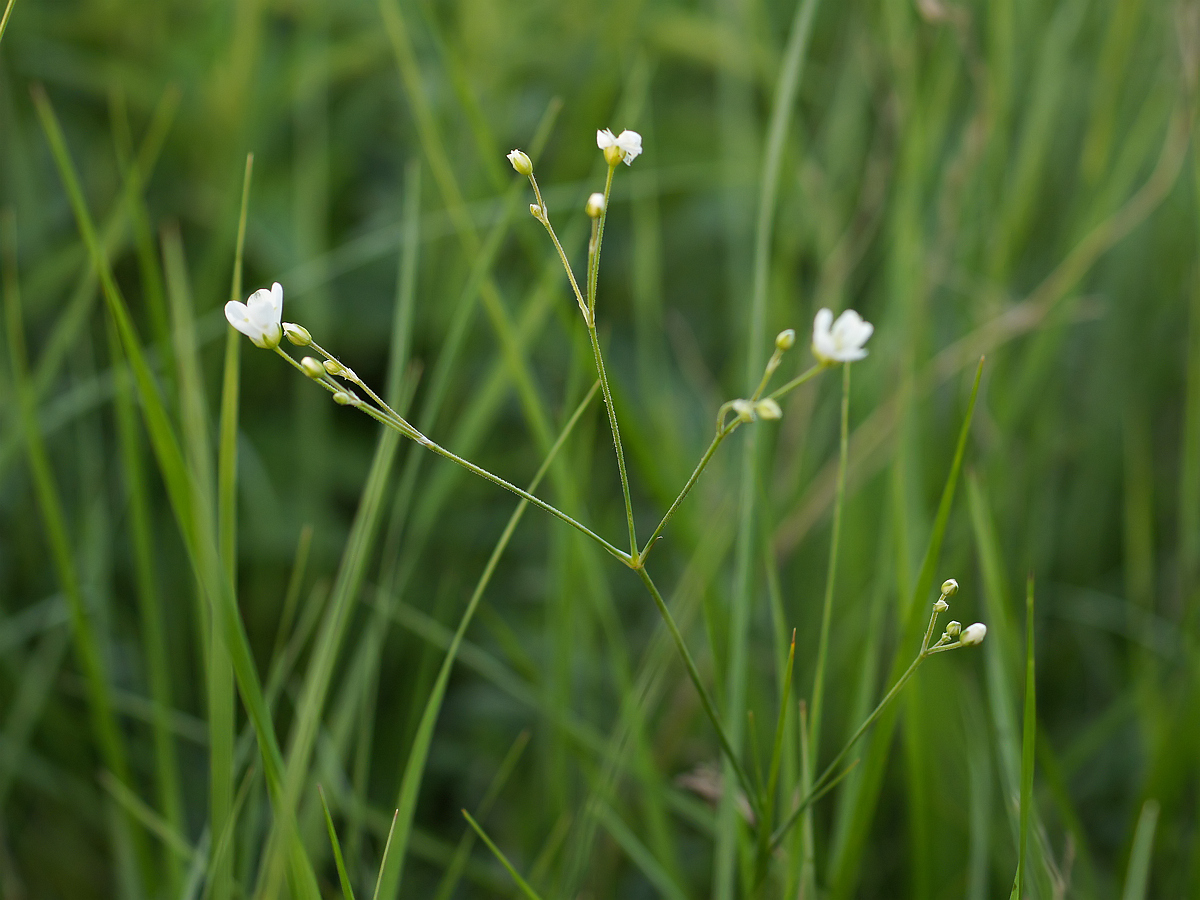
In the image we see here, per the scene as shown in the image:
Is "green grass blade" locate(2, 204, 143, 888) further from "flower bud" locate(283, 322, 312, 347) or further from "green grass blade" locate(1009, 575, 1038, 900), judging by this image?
"green grass blade" locate(1009, 575, 1038, 900)

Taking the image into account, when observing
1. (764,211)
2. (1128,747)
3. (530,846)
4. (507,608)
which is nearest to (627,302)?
(507,608)

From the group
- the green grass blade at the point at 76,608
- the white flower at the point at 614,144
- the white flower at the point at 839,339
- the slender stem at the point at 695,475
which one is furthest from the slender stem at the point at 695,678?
the green grass blade at the point at 76,608

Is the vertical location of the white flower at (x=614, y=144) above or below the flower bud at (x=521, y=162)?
above

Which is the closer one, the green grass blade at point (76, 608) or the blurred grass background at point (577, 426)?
the green grass blade at point (76, 608)

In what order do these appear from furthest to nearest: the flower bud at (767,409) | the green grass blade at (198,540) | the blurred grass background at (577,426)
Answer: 1. the blurred grass background at (577,426)
2. the green grass blade at (198,540)
3. the flower bud at (767,409)

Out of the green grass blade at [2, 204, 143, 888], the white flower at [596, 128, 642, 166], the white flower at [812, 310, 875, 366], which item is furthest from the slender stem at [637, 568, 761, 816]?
the green grass blade at [2, 204, 143, 888]

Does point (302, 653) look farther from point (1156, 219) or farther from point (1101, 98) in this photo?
point (1156, 219)

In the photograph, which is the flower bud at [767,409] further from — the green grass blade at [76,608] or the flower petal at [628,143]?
the green grass blade at [76,608]
